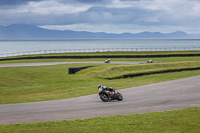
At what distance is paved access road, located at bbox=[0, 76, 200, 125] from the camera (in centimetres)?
1461

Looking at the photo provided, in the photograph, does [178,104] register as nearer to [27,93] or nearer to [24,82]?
[27,93]

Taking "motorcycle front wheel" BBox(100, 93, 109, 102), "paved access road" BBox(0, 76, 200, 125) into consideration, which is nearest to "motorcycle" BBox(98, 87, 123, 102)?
"motorcycle front wheel" BBox(100, 93, 109, 102)

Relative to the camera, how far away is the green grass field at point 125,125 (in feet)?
35.4

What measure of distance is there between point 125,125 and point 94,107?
18.1 ft

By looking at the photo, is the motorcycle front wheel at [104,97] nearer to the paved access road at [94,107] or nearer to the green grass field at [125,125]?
the paved access road at [94,107]

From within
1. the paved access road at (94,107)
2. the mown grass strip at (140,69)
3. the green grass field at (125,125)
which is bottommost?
the paved access road at (94,107)

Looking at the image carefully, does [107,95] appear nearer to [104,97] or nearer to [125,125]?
[104,97]

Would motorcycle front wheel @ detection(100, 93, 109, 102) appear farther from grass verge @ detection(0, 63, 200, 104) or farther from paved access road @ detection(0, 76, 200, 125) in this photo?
grass verge @ detection(0, 63, 200, 104)

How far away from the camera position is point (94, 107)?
17094mm

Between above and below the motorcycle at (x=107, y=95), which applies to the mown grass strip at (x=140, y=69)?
above

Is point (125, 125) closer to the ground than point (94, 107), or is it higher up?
higher up

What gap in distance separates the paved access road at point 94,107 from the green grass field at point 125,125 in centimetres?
152

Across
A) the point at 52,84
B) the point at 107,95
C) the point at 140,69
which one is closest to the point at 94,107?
the point at 107,95

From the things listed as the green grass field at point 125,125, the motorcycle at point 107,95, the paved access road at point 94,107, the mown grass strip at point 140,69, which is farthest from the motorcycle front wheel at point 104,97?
the mown grass strip at point 140,69
